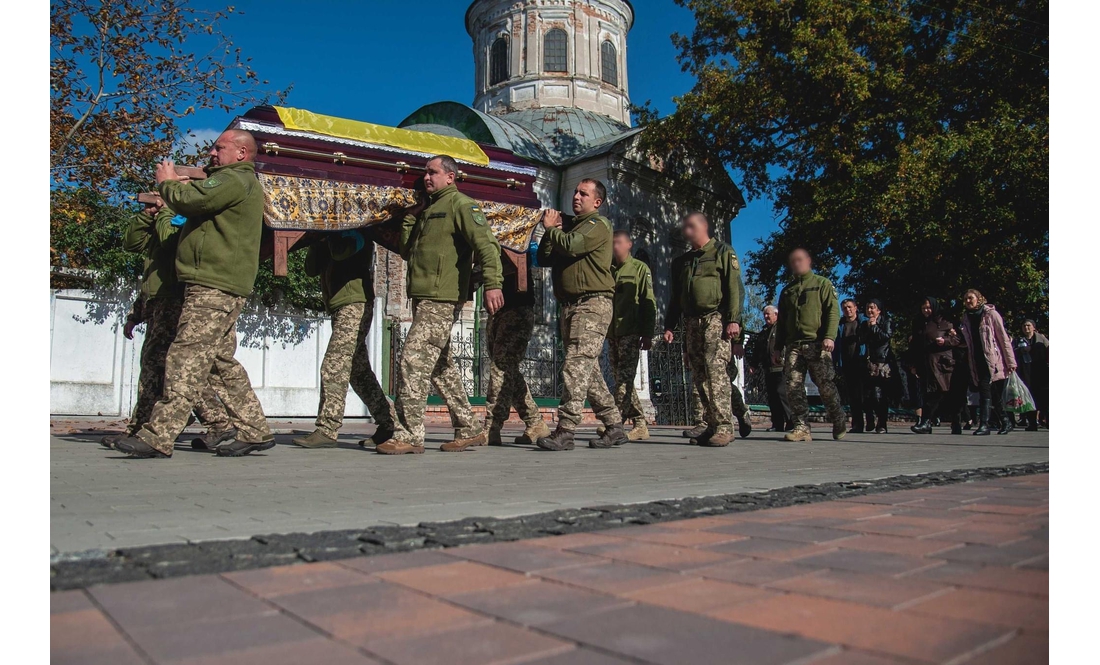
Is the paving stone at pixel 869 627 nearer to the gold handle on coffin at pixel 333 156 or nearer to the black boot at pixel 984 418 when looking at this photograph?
the gold handle on coffin at pixel 333 156

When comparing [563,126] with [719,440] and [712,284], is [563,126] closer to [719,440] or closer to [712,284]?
[712,284]

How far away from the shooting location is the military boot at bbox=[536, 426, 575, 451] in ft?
21.4

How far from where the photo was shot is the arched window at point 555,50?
29.5m

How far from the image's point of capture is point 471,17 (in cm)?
3131

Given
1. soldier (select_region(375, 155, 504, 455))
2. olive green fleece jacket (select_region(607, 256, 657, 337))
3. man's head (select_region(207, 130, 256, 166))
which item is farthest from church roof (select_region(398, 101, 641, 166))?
man's head (select_region(207, 130, 256, 166))

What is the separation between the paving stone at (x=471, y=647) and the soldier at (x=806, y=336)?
7756 millimetres

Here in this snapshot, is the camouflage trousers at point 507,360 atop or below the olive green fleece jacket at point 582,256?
A: below

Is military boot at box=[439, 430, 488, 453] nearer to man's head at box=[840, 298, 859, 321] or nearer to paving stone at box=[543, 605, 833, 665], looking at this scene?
paving stone at box=[543, 605, 833, 665]

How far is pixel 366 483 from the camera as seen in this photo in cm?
373

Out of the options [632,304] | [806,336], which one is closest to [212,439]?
[632,304]

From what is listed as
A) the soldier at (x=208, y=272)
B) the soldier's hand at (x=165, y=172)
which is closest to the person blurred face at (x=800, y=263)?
the soldier at (x=208, y=272)

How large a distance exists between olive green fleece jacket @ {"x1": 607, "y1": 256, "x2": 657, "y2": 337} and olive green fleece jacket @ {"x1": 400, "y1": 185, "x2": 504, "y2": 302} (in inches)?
97.3

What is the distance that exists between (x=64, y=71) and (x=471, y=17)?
2920cm

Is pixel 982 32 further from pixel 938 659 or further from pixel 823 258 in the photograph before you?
pixel 823 258
